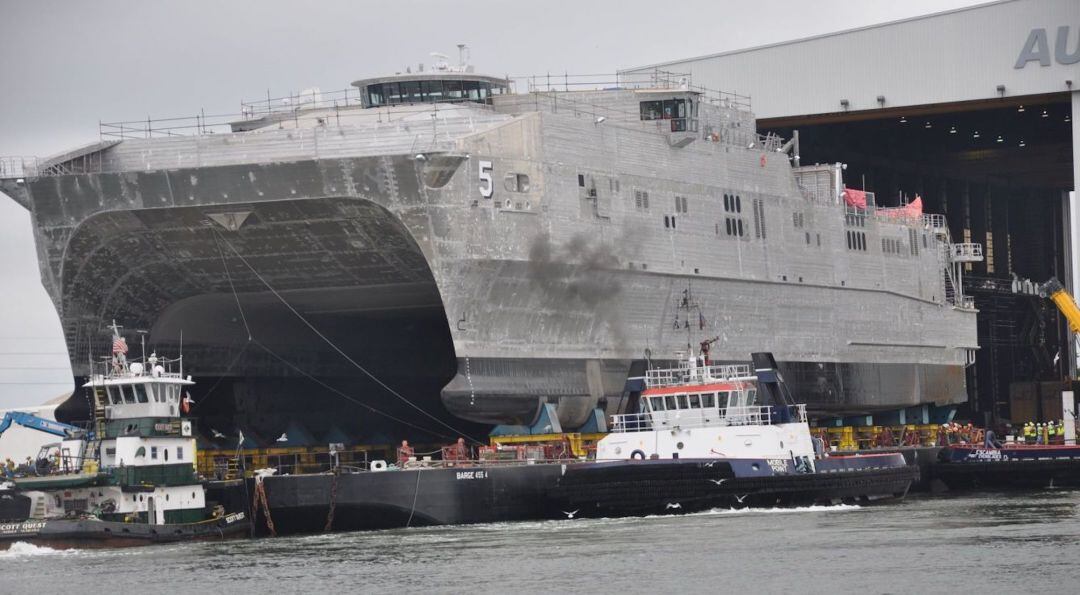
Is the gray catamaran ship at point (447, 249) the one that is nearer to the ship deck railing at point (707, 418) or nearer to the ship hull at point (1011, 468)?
the ship deck railing at point (707, 418)

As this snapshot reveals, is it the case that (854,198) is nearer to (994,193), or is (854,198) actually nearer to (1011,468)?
(1011,468)

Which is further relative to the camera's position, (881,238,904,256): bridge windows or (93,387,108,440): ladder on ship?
(881,238,904,256): bridge windows

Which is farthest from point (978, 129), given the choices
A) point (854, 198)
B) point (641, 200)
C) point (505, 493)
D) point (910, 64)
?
point (505, 493)

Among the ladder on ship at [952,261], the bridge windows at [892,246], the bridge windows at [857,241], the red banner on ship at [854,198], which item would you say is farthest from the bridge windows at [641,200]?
the ladder on ship at [952,261]

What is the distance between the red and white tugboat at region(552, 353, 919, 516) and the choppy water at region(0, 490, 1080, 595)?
2.36 feet

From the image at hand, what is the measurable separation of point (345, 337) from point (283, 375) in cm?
280

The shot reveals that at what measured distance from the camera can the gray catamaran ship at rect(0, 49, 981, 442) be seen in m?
50.7

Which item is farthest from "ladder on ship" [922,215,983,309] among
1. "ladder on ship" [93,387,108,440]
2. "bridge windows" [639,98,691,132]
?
"ladder on ship" [93,387,108,440]

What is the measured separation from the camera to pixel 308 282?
54312 mm

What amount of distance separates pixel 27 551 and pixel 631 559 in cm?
1489

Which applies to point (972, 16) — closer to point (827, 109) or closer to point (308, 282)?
point (827, 109)

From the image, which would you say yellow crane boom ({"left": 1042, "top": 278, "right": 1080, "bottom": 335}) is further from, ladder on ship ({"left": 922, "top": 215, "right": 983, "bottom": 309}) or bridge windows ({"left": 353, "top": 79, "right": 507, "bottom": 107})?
bridge windows ({"left": 353, "top": 79, "right": 507, "bottom": 107})

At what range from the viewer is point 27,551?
43656 millimetres

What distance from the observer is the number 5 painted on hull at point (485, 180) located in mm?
51844
